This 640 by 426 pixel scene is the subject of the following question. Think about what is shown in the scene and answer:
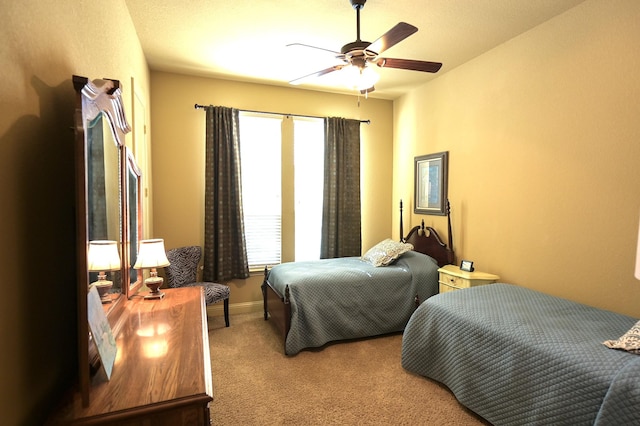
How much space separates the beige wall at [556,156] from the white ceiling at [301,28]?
29 cm

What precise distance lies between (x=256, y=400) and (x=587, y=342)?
6.75 feet

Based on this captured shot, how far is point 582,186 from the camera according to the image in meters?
2.53

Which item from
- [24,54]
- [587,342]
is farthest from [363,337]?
[24,54]

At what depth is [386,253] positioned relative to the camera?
12.3 ft

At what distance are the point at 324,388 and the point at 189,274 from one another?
1.99m

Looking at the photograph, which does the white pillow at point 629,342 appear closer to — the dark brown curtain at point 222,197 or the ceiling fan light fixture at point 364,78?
the ceiling fan light fixture at point 364,78

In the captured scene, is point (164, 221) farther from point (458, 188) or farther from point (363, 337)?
point (458, 188)

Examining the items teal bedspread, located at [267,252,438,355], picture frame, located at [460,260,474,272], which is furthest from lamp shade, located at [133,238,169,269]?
picture frame, located at [460,260,474,272]

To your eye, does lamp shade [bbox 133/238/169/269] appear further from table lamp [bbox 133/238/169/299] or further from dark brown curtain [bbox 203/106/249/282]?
dark brown curtain [bbox 203/106/249/282]

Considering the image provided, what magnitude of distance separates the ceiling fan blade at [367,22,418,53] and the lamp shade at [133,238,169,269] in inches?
75.2

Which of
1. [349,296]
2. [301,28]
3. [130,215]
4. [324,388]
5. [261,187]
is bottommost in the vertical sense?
[324,388]

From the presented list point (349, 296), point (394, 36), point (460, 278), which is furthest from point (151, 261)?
point (460, 278)

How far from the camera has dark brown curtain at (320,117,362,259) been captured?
438cm

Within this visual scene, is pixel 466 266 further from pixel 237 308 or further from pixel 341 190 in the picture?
pixel 237 308
